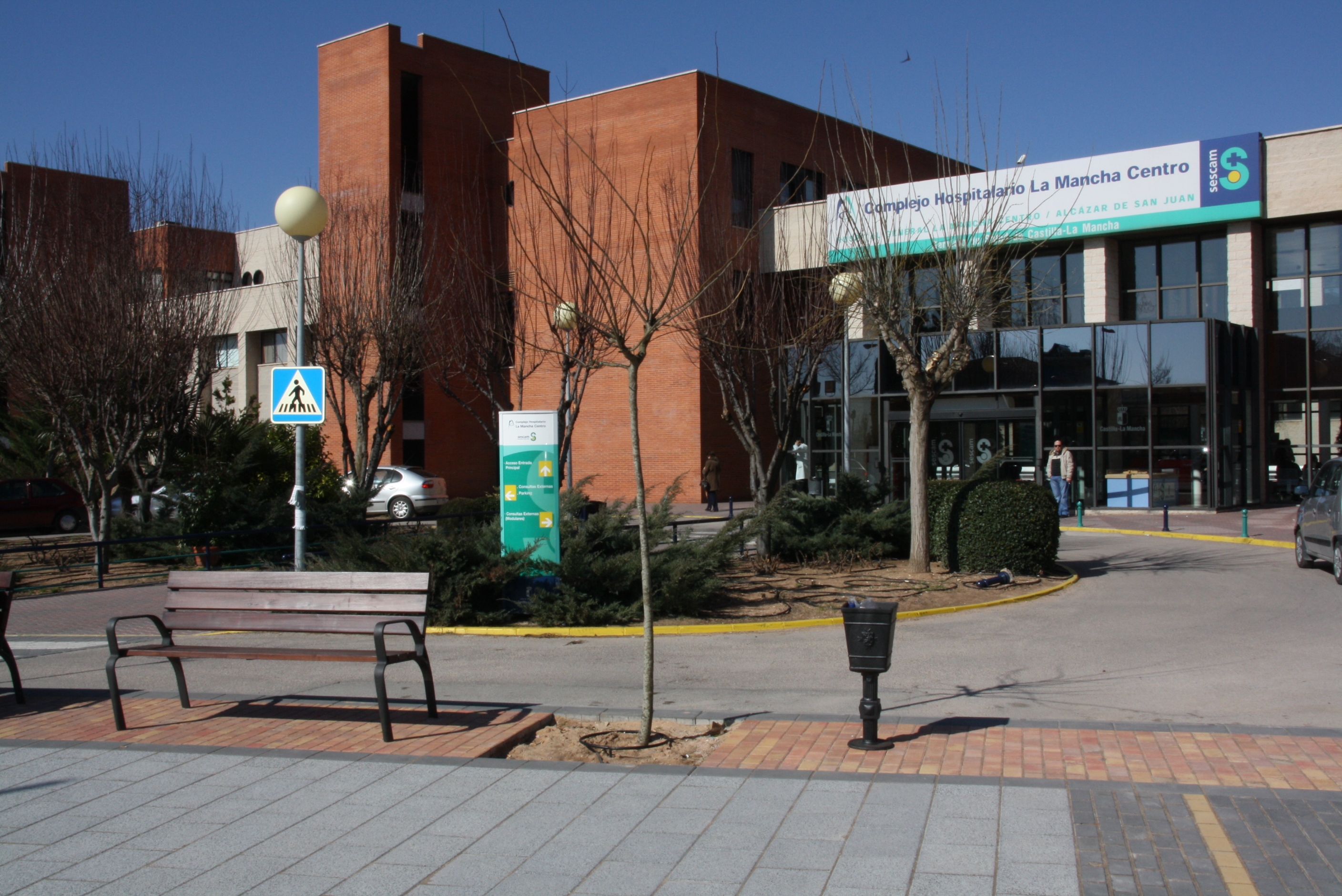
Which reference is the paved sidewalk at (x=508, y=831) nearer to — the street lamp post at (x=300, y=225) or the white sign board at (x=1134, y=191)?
the street lamp post at (x=300, y=225)

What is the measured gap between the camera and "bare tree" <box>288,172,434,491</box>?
79.2 ft

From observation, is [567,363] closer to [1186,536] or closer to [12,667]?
[12,667]

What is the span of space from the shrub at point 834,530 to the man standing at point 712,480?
12.8m

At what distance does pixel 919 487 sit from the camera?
47.2ft

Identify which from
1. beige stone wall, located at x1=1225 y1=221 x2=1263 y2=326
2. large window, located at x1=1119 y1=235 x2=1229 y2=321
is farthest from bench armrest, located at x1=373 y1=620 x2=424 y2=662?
beige stone wall, located at x1=1225 y1=221 x2=1263 y2=326

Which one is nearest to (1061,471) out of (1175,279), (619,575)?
(1175,279)

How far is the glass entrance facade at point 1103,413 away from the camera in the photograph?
26.2m

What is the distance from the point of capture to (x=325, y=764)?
604 centimetres

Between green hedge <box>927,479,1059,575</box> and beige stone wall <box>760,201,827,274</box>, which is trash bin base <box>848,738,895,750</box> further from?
beige stone wall <box>760,201,827,274</box>

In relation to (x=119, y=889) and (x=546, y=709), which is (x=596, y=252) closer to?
(x=546, y=709)

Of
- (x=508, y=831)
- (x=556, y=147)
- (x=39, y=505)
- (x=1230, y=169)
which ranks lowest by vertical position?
(x=508, y=831)

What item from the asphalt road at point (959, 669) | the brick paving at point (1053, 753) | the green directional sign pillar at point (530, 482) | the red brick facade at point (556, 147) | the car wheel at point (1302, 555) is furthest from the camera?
the red brick facade at point (556, 147)

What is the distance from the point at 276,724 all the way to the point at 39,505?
2331 centimetres

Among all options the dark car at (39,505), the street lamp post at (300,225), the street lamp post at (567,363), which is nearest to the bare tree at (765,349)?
the street lamp post at (567,363)
